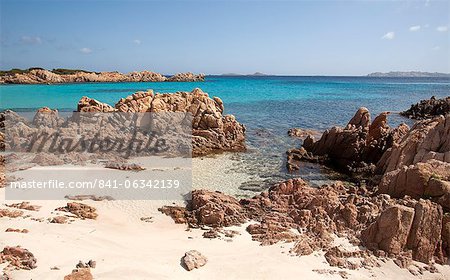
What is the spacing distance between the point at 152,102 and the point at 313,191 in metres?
17.5

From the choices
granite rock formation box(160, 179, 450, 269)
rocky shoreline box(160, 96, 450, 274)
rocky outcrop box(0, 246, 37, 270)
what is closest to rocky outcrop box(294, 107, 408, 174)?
rocky shoreline box(160, 96, 450, 274)

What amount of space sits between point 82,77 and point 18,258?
116871 mm

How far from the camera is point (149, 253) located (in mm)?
11320

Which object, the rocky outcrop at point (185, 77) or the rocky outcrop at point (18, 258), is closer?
the rocky outcrop at point (18, 258)

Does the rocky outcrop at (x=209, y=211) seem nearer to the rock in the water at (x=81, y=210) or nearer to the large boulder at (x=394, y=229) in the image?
the rock in the water at (x=81, y=210)

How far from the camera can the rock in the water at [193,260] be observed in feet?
34.6

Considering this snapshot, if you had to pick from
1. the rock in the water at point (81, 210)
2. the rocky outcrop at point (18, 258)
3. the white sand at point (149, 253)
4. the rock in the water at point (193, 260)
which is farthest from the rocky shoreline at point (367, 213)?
the rocky outcrop at point (18, 258)

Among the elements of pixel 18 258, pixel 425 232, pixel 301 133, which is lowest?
pixel 18 258

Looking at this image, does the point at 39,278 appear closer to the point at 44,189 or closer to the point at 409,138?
the point at 44,189

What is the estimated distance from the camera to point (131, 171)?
19938 mm

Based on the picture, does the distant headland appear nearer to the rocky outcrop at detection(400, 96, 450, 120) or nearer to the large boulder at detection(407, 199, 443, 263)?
the rocky outcrop at detection(400, 96, 450, 120)

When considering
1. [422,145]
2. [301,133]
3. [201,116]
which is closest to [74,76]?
[201,116]

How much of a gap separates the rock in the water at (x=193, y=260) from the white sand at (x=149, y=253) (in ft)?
0.56

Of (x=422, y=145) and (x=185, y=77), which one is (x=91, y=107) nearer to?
(x=422, y=145)
